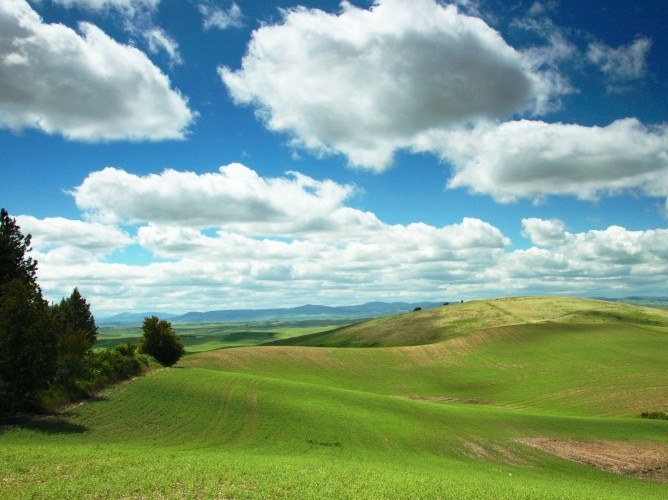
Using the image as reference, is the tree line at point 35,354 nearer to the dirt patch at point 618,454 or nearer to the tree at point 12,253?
the tree at point 12,253

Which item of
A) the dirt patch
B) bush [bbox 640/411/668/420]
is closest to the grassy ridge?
bush [bbox 640/411/668/420]

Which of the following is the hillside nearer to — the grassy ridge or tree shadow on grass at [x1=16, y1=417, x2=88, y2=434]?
the grassy ridge

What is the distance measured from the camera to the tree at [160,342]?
2842 inches

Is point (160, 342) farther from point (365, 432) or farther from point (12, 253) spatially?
point (365, 432)

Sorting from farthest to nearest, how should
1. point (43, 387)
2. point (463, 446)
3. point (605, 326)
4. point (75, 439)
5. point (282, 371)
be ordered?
point (605, 326), point (282, 371), point (463, 446), point (43, 387), point (75, 439)

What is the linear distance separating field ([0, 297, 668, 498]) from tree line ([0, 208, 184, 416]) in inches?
117

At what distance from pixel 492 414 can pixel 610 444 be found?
42.1 ft

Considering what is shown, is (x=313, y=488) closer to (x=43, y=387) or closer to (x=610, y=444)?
(x=43, y=387)

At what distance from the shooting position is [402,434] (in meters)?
42.4

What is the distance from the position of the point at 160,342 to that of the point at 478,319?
106894 millimetres

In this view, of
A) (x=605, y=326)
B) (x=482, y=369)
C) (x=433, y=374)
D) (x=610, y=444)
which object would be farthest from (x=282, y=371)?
(x=605, y=326)

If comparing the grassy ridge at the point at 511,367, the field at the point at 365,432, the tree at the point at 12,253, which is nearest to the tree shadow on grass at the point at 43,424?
the field at the point at 365,432

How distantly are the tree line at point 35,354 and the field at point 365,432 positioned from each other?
298 centimetres

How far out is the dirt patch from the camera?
3866cm
